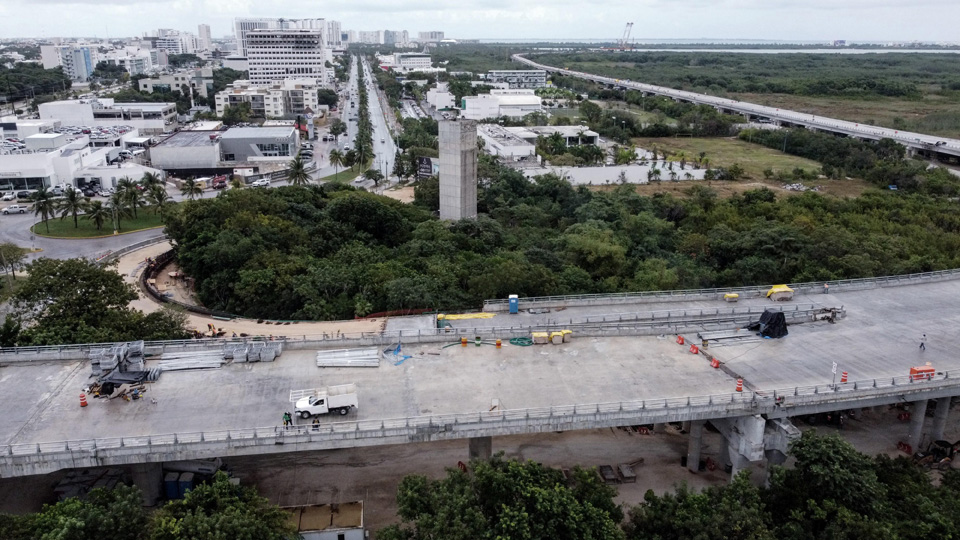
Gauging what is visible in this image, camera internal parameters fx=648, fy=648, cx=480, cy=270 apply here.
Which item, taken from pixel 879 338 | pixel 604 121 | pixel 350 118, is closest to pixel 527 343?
pixel 879 338

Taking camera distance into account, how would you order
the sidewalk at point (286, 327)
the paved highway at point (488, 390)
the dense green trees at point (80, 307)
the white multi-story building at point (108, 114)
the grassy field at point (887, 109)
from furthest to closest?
the grassy field at point (887, 109) → the white multi-story building at point (108, 114) → the sidewalk at point (286, 327) → the dense green trees at point (80, 307) → the paved highway at point (488, 390)

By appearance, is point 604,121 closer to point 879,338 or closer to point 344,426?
point 879,338

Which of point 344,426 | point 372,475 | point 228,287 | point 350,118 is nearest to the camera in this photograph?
point 344,426

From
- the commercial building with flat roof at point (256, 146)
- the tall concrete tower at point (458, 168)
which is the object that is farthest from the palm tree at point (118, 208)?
the tall concrete tower at point (458, 168)

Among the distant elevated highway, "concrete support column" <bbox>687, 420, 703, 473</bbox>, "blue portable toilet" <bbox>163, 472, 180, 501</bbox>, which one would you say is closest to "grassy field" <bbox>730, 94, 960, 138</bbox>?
the distant elevated highway

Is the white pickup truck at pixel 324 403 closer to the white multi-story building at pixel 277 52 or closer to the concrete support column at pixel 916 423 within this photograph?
the concrete support column at pixel 916 423

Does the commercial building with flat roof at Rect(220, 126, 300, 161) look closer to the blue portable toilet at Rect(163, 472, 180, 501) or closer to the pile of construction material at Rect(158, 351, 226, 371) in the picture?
the pile of construction material at Rect(158, 351, 226, 371)
